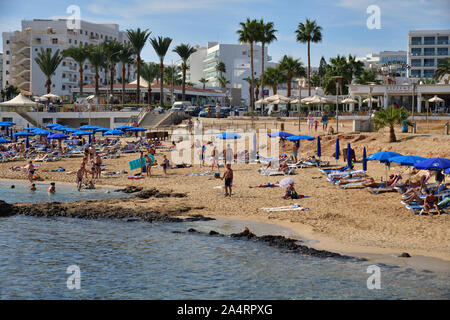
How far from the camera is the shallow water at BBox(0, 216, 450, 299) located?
1201 centimetres

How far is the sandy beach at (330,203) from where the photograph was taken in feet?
48.6

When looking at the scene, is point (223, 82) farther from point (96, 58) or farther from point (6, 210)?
point (6, 210)

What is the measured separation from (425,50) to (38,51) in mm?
71972

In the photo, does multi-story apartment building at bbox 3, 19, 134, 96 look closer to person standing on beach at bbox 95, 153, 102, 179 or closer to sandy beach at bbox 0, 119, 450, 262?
person standing on beach at bbox 95, 153, 102, 179

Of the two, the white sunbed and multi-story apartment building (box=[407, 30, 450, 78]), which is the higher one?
multi-story apartment building (box=[407, 30, 450, 78])

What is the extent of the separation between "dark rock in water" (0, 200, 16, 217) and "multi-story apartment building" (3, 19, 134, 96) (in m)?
78.7

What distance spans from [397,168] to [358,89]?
28710mm

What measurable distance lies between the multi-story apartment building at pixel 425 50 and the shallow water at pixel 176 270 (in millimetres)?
91581

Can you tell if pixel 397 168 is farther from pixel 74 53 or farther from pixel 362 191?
pixel 74 53
